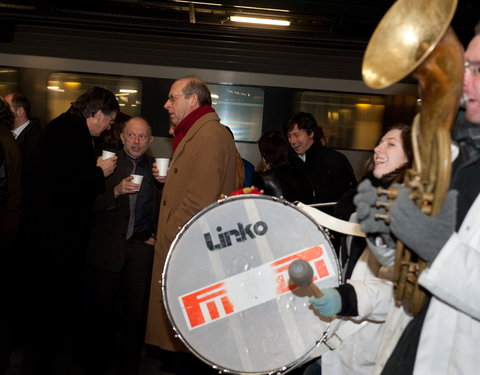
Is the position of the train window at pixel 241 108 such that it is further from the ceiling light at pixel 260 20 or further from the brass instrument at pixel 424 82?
the brass instrument at pixel 424 82

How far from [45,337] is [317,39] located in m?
5.56

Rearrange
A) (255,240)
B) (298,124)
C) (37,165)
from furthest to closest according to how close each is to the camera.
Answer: (298,124) < (37,165) < (255,240)

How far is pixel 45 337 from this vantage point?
4.55 m

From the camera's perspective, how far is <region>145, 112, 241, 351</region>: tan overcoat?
4156 millimetres

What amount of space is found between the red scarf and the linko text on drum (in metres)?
1.54

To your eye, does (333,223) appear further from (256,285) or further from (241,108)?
(241,108)

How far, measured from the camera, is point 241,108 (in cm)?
885

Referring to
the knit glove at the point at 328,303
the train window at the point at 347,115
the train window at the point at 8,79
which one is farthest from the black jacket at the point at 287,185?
the train window at the point at 8,79

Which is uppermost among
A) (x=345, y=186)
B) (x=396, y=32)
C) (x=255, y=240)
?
(x=396, y=32)

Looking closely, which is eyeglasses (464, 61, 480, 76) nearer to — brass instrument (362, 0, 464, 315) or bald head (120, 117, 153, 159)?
brass instrument (362, 0, 464, 315)

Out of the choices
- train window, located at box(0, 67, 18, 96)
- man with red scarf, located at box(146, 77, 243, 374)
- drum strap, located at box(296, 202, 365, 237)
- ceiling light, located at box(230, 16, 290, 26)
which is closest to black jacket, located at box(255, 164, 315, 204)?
man with red scarf, located at box(146, 77, 243, 374)

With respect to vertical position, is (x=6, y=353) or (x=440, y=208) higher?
(x=440, y=208)

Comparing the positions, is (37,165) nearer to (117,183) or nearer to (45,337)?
(117,183)

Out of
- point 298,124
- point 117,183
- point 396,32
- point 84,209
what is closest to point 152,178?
point 117,183
